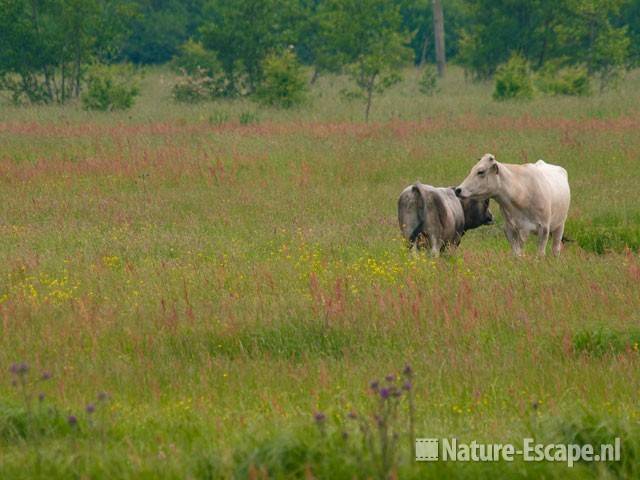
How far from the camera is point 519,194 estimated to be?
1268 centimetres

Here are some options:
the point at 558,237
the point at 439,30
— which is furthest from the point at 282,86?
the point at 558,237

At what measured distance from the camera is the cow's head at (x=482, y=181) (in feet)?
40.8

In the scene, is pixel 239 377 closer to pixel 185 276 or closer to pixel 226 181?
pixel 185 276

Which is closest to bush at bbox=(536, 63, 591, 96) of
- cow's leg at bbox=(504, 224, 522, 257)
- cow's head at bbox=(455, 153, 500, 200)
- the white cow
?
the white cow

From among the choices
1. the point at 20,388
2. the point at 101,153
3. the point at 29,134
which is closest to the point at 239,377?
the point at 20,388

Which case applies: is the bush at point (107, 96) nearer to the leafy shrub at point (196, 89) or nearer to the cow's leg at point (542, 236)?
the leafy shrub at point (196, 89)

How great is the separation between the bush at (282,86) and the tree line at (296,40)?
0.12m

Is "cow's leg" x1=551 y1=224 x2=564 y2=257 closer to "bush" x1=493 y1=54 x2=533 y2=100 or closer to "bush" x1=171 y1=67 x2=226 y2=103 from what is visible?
"bush" x1=493 y1=54 x2=533 y2=100

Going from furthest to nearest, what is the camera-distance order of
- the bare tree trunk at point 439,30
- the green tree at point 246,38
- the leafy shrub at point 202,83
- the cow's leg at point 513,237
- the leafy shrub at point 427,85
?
the bare tree trunk at point 439,30 → the leafy shrub at point 427,85 → the green tree at point 246,38 → the leafy shrub at point 202,83 → the cow's leg at point 513,237

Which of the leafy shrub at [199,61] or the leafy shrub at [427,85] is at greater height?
the leafy shrub at [199,61]

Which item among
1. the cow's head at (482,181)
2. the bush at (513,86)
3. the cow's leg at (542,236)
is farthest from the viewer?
the bush at (513,86)

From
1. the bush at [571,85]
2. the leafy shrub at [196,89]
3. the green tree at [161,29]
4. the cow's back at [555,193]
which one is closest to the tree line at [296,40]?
the leafy shrub at [196,89]

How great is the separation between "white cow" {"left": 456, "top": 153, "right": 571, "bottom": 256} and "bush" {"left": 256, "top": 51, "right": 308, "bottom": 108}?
2019 centimetres

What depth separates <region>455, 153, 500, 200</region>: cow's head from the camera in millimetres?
12422
